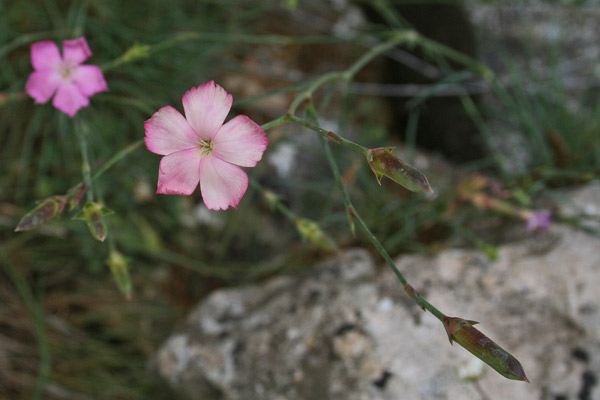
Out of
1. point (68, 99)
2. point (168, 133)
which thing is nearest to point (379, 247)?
point (168, 133)

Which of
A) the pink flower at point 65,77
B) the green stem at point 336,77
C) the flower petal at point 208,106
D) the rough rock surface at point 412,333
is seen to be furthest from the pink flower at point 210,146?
the rough rock surface at point 412,333

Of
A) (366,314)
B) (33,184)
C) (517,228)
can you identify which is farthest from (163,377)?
(517,228)

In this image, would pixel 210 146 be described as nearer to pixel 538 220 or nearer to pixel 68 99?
pixel 68 99

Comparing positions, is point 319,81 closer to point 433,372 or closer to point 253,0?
point 433,372

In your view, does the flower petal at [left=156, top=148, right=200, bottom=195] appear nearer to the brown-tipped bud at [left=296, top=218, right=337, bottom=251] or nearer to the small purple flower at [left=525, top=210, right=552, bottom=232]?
the brown-tipped bud at [left=296, top=218, right=337, bottom=251]

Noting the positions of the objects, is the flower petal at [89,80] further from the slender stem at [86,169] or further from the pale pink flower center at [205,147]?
the pale pink flower center at [205,147]
